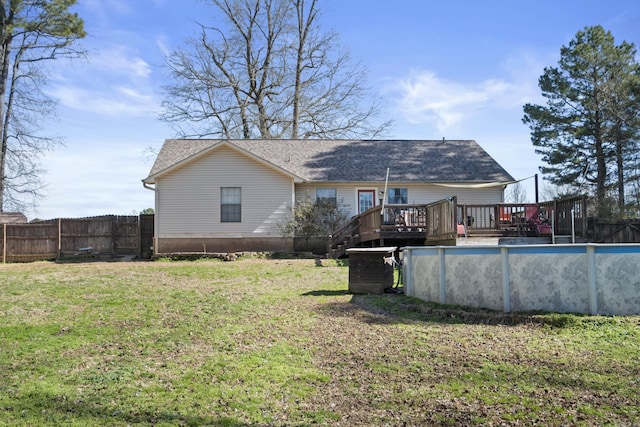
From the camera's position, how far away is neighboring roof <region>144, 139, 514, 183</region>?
23.1 m

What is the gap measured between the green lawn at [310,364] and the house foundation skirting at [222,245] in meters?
11.4

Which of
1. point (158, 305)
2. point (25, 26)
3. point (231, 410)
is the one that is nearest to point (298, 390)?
point (231, 410)

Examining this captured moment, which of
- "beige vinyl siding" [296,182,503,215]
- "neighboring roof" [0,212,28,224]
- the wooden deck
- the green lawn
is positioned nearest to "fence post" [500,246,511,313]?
the green lawn

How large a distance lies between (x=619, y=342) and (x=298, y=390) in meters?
3.82

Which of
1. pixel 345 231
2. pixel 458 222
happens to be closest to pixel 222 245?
pixel 345 231

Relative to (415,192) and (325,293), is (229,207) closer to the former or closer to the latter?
(415,192)

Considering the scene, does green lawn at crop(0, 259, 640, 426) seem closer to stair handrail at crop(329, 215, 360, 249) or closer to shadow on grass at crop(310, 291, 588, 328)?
shadow on grass at crop(310, 291, 588, 328)

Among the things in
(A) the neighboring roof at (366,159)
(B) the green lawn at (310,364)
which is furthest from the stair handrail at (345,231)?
(B) the green lawn at (310,364)

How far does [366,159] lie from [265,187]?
536 cm

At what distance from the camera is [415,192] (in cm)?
2322

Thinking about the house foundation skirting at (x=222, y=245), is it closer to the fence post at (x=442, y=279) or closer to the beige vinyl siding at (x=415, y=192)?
the beige vinyl siding at (x=415, y=192)

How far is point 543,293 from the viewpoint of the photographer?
Answer: 7844 mm

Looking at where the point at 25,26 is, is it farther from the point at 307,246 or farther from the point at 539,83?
the point at 539,83

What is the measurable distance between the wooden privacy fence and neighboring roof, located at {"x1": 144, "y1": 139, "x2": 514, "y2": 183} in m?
2.41
